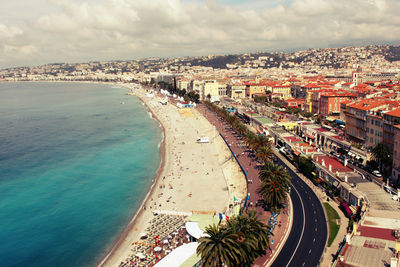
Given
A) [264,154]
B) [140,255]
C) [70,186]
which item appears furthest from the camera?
[70,186]

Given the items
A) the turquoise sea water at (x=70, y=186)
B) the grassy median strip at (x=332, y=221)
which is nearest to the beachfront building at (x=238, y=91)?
the turquoise sea water at (x=70, y=186)

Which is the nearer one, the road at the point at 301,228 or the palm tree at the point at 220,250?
the palm tree at the point at 220,250

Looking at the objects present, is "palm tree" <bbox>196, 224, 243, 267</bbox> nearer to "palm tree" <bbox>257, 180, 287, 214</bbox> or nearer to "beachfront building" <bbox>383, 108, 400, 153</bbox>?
→ "palm tree" <bbox>257, 180, 287, 214</bbox>

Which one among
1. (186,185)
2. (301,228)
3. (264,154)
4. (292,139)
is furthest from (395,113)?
(186,185)

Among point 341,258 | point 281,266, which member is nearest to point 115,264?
point 281,266

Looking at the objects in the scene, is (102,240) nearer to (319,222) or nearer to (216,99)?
(319,222)

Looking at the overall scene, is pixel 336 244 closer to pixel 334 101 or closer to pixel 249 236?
pixel 249 236

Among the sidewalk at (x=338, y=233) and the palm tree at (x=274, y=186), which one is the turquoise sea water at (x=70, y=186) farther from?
the sidewalk at (x=338, y=233)
